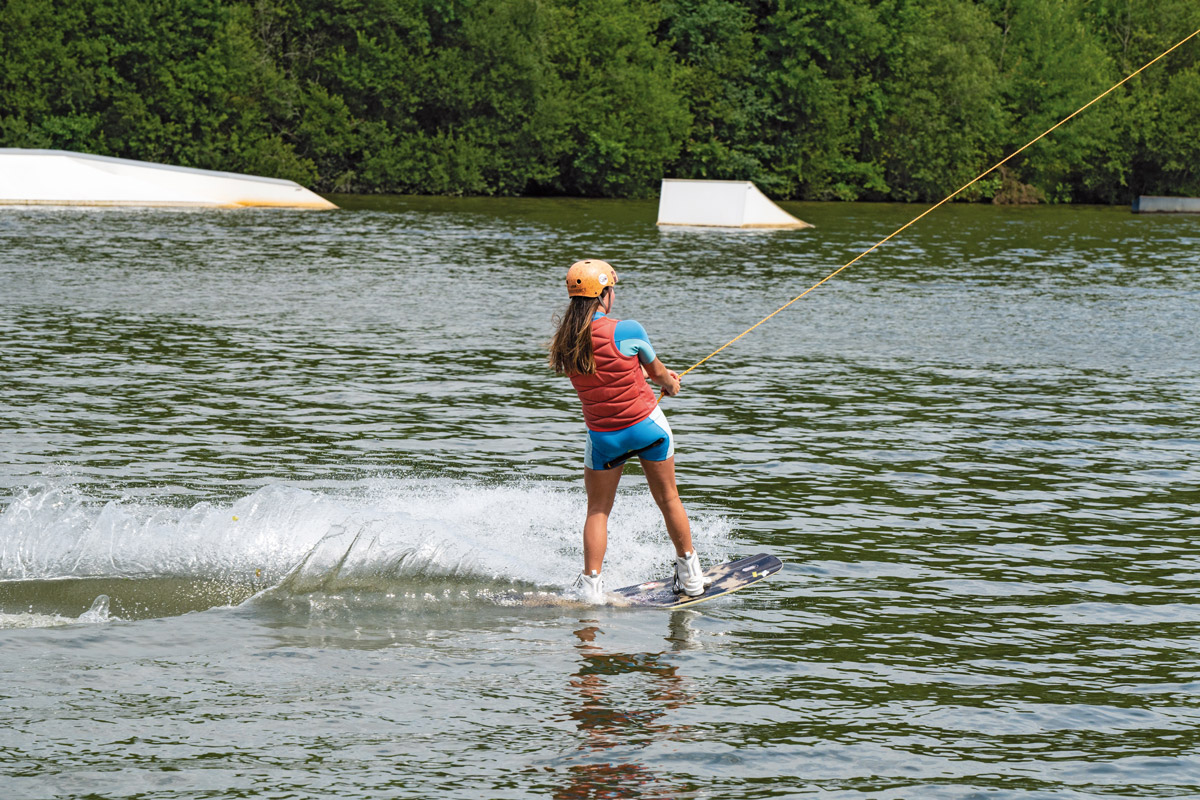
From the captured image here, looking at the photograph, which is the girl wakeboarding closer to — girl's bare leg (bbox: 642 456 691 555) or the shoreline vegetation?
girl's bare leg (bbox: 642 456 691 555)

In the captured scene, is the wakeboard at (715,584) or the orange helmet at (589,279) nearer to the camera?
the orange helmet at (589,279)

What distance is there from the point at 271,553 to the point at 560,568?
173cm

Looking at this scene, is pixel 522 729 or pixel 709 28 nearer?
pixel 522 729

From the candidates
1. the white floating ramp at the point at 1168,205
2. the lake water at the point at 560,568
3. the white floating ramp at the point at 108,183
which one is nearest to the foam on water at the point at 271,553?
the lake water at the point at 560,568

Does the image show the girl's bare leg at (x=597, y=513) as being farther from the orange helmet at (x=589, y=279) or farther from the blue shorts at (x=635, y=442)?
the orange helmet at (x=589, y=279)

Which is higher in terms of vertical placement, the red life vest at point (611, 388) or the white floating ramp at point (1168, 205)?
the white floating ramp at point (1168, 205)

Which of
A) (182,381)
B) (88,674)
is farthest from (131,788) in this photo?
(182,381)

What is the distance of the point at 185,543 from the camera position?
8898 mm

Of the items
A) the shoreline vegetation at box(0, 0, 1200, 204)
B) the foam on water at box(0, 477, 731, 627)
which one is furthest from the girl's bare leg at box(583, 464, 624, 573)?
the shoreline vegetation at box(0, 0, 1200, 204)

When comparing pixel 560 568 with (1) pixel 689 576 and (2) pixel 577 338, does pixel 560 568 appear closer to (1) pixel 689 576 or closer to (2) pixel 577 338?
(1) pixel 689 576

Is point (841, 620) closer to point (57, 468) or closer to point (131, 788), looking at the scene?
point (131, 788)

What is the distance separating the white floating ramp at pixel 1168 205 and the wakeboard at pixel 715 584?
60284 millimetres

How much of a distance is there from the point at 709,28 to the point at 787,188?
9.82 metres

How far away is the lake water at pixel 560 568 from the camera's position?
6.21 metres
